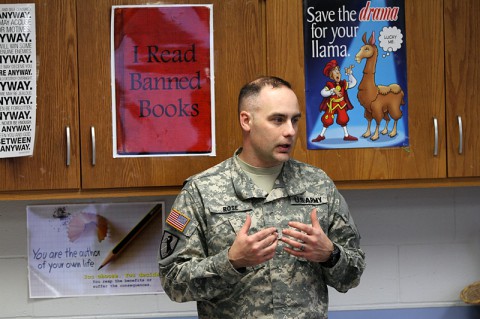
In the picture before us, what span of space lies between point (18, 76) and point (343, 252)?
122 centimetres

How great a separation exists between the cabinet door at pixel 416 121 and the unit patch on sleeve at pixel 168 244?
60 cm

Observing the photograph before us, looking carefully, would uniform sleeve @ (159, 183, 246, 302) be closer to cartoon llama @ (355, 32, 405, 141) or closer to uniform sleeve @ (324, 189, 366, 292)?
uniform sleeve @ (324, 189, 366, 292)

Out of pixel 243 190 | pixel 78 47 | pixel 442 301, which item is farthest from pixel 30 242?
pixel 442 301

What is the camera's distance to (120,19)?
7.59ft

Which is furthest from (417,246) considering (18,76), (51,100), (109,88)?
(18,76)

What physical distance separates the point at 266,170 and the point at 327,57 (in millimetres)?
530

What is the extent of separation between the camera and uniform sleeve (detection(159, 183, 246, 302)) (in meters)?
1.84

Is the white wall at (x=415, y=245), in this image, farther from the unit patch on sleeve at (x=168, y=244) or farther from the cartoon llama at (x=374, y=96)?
the unit patch on sleeve at (x=168, y=244)

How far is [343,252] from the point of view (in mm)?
1917

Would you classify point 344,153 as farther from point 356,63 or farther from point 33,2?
point 33,2

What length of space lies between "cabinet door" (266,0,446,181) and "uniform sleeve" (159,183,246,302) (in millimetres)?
530

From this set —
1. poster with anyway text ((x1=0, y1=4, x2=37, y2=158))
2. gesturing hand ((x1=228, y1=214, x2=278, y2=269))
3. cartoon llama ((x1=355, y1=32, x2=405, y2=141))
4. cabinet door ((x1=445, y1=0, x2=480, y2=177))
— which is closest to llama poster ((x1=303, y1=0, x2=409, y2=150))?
cartoon llama ((x1=355, y1=32, x2=405, y2=141))

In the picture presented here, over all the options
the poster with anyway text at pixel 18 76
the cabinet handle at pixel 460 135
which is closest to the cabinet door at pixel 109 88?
the poster with anyway text at pixel 18 76

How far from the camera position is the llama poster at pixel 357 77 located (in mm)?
2363
